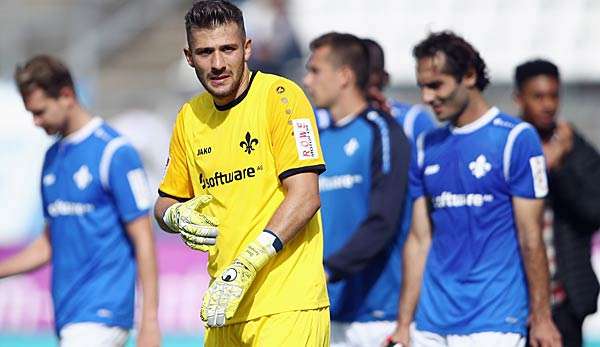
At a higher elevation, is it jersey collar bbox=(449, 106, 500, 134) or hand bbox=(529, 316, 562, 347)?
jersey collar bbox=(449, 106, 500, 134)

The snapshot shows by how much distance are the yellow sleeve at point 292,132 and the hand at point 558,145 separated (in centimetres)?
246

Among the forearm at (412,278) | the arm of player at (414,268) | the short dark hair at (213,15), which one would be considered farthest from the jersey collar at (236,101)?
the forearm at (412,278)

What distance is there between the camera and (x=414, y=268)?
7551mm

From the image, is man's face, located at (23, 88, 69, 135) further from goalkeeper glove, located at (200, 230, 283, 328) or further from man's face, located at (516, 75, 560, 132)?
goalkeeper glove, located at (200, 230, 283, 328)

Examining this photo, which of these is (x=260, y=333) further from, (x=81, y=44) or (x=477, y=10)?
(x=477, y=10)

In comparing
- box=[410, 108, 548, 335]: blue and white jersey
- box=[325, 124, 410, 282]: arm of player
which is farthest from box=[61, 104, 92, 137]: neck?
box=[410, 108, 548, 335]: blue and white jersey

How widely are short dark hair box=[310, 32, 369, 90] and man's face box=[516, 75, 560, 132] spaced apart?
1094mm

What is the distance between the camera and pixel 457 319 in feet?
23.1

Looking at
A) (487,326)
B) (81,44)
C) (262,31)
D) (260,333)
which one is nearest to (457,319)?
(487,326)

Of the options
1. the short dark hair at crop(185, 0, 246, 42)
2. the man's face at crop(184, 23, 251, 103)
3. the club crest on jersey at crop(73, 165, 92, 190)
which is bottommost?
the club crest on jersey at crop(73, 165, 92, 190)

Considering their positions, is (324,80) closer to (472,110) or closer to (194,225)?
(472,110)

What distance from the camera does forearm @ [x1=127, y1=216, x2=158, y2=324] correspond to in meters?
7.68

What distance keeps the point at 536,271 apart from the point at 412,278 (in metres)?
0.89

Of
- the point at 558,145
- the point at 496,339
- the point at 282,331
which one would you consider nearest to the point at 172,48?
the point at 558,145
